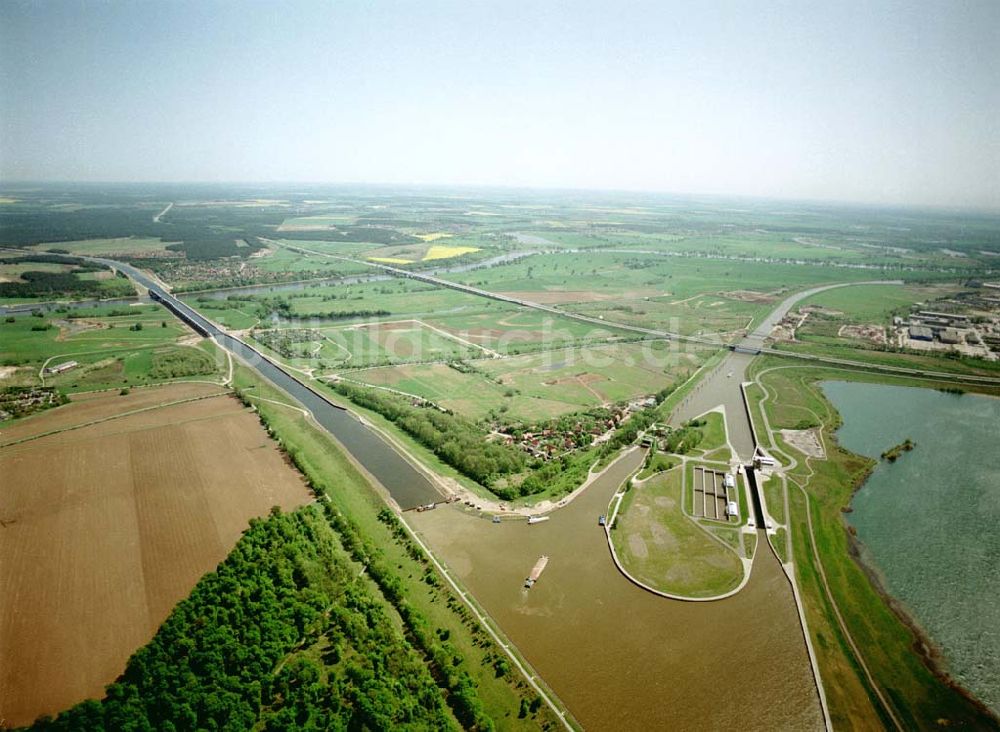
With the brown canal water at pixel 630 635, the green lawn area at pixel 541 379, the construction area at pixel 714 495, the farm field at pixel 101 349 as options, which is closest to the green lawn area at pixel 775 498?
the construction area at pixel 714 495

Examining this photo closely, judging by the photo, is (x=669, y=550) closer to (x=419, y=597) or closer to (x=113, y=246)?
(x=419, y=597)

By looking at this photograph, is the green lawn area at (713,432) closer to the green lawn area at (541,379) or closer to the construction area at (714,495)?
the construction area at (714,495)

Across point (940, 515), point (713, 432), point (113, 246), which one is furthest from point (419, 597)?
point (113, 246)

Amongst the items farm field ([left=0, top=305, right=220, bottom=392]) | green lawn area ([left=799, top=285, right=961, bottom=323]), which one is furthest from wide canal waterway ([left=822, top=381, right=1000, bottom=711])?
farm field ([left=0, top=305, right=220, bottom=392])

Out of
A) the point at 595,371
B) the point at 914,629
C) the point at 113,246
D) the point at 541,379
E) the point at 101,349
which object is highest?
the point at 113,246

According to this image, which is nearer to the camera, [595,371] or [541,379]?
[541,379]

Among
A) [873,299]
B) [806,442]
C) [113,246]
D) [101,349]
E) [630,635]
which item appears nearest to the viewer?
[630,635]

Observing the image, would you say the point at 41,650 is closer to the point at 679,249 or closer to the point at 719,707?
the point at 719,707

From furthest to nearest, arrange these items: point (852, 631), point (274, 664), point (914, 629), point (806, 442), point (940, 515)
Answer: point (806, 442)
point (940, 515)
point (914, 629)
point (852, 631)
point (274, 664)
